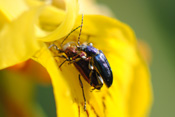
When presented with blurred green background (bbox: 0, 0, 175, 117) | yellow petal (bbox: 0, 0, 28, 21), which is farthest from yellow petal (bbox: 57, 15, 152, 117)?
blurred green background (bbox: 0, 0, 175, 117)

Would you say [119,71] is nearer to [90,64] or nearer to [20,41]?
[90,64]

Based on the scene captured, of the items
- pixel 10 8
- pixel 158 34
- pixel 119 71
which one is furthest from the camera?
pixel 158 34

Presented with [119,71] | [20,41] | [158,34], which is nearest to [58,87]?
[20,41]

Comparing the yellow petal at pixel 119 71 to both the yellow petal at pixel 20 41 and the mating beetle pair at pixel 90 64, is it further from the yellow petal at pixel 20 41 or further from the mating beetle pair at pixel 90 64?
the yellow petal at pixel 20 41

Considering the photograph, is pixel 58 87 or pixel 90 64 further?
pixel 90 64

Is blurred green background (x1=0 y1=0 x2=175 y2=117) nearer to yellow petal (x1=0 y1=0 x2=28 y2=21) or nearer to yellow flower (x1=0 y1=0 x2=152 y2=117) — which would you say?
yellow flower (x1=0 y1=0 x2=152 y2=117)

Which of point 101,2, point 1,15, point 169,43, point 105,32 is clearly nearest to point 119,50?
point 105,32

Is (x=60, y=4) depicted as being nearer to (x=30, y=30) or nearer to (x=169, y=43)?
(x=30, y=30)
